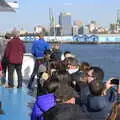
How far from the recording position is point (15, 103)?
1045cm

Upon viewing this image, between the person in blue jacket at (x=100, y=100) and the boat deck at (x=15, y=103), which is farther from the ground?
the person in blue jacket at (x=100, y=100)

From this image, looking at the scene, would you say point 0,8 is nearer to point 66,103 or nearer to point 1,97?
point 1,97

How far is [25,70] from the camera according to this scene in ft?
48.6

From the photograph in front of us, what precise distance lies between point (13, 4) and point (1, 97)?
12.9ft

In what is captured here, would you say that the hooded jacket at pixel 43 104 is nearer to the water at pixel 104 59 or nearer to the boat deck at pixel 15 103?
the boat deck at pixel 15 103

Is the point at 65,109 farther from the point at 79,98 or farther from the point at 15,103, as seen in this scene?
the point at 15,103

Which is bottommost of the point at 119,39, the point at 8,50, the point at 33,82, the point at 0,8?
the point at 119,39

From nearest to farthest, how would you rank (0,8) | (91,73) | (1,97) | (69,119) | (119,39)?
(69,119) → (91,73) → (1,97) → (0,8) → (119,39)

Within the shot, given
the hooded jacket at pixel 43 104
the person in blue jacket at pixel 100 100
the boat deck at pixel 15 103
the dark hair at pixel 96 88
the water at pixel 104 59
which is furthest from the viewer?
the water at pixel 104 59

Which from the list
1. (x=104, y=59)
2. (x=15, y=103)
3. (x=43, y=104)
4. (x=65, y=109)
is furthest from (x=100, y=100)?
(x=104, y=59)

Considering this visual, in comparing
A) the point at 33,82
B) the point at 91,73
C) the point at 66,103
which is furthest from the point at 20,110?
the point at 66,103

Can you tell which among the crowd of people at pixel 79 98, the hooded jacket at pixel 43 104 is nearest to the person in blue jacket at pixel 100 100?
the crowd of people at pixel 79 98

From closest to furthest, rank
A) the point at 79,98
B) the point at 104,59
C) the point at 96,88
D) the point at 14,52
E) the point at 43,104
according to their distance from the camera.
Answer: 1. the point at 43,104
2. the point at 96,88
3. the point at 79,98
4. the point at 14,52
5. the point at 104,59

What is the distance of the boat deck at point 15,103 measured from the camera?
9094 millimetres
